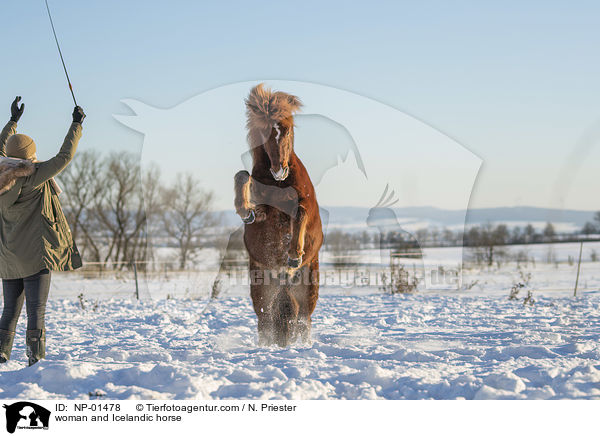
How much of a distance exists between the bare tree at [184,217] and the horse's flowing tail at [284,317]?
201 centimetres

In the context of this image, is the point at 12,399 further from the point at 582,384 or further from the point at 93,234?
the point at 93,234

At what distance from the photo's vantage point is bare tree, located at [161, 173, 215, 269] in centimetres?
623

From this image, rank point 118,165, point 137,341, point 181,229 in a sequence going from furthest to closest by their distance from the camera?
point 118,165 < point 181,229 < point 137,341

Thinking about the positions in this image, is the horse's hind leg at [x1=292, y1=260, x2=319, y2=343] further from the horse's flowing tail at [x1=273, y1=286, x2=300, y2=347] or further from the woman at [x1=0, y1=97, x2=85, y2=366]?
the woman at [x1=0, y1=97, x2=85, y2=366]

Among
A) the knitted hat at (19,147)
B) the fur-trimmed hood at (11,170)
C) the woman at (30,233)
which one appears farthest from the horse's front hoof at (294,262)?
the knitted hat at (19,147)

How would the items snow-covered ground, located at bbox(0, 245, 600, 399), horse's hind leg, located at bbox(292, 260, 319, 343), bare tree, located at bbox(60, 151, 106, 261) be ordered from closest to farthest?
snow-covered ground, located at bbox(0, 245, 600, 399) < horse's hind leg, located at bbox(292, 260, 319, 343) < bare tree, located at bbox(60, 151, 106, 261)

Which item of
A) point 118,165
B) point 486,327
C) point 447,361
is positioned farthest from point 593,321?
point 118,165

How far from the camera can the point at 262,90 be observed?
12.9 feet

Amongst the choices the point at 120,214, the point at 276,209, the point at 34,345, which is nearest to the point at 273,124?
the point at 276,209

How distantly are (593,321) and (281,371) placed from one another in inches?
175

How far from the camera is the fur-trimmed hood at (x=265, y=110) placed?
12.7 ft

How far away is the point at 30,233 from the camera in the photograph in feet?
11.7
